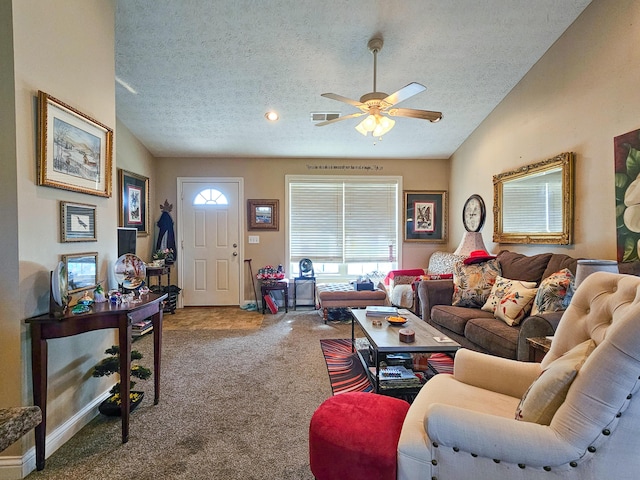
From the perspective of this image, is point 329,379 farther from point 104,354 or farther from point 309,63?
point 309,63

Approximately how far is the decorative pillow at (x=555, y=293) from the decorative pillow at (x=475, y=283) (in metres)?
0.72

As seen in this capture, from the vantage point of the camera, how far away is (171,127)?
436 cm

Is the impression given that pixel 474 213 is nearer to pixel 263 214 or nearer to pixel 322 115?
pixel 322 115

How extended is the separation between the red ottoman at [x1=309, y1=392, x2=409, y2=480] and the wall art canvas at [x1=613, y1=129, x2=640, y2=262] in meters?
2.27

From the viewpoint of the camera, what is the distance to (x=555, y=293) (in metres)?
2.41

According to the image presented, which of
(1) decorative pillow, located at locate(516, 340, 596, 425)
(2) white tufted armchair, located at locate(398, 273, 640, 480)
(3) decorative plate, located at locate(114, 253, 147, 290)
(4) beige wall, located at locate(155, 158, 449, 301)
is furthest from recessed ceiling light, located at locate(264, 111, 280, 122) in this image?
(1) decorative pillow, located at locate(516, 340, 596, 425)

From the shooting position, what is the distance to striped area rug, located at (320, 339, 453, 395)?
253 cm

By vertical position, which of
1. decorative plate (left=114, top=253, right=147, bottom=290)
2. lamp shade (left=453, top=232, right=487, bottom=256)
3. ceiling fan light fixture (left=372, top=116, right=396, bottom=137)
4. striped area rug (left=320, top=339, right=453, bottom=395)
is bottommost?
striped area rug (left=320, top=339, right=453, bottom=395)

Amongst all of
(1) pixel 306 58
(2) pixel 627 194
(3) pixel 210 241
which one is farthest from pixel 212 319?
(2) pixel 627 194

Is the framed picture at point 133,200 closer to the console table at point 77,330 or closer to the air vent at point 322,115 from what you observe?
the air vent at point 322,115

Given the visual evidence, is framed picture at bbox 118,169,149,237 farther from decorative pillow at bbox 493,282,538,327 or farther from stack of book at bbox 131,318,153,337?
decorative pillow at bbox 493,282,538,327

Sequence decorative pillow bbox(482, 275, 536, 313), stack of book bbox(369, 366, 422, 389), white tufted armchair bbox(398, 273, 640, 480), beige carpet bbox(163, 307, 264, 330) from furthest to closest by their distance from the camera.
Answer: beige carpet bbox(163, 307, 264, 330)
decorative pillow bbox(482, 275, 536, 313)
stack of book bbox(369, 366, 422, 389)
white tufted armchair bbox(398, 273, 640, 480)

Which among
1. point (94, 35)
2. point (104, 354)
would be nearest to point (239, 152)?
point (94, 35)

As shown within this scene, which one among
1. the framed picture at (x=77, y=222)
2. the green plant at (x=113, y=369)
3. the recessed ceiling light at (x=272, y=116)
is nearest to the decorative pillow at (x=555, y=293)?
the green plant at (x=113, y=369)
